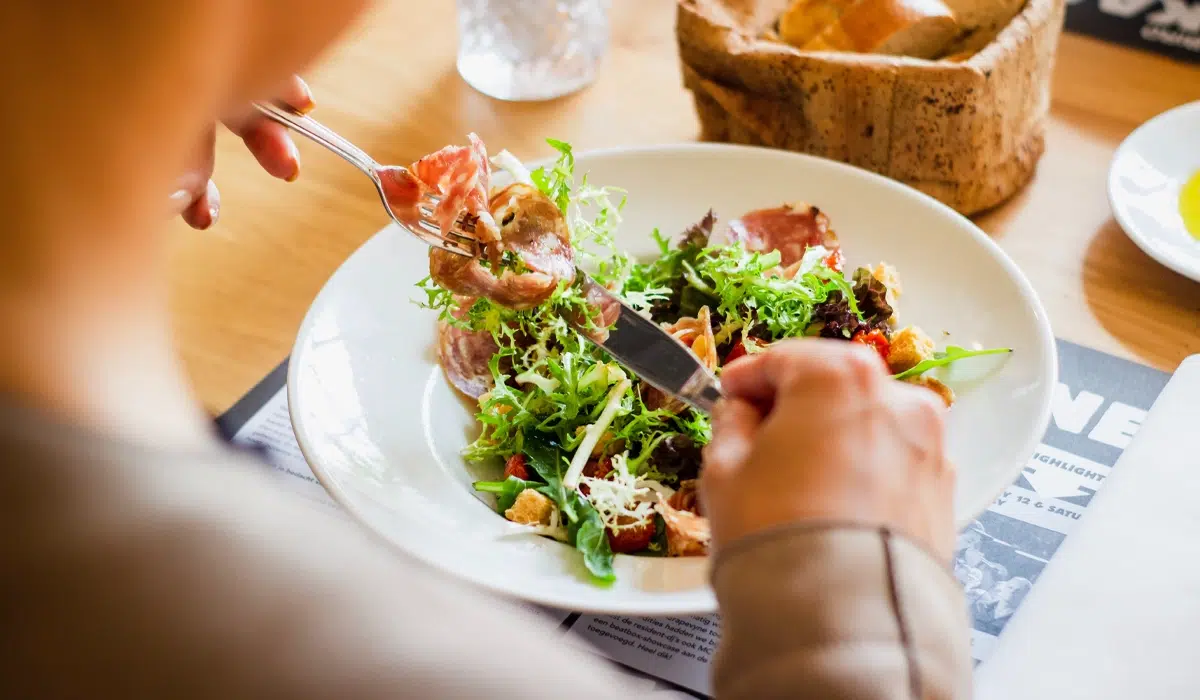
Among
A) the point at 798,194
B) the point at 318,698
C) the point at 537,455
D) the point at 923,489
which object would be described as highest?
the point at 318,698

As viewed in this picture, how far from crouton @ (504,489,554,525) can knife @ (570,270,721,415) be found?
15 centimetres

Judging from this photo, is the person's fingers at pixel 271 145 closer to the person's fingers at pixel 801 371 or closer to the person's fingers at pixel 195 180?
the person's fingers at pixel 195 180

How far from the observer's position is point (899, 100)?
1320 millimetres

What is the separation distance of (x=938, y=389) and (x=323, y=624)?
0.86 meters

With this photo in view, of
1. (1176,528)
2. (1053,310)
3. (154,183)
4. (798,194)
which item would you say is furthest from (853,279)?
(154,183)

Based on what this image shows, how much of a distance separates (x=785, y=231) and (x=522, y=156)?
505mm

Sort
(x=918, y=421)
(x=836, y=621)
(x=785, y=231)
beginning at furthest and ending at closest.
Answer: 1. (x=785, y=231)
2. (x=918, y=421)
3. (x=836, y=621)

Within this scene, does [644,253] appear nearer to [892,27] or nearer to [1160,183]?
[892,27]

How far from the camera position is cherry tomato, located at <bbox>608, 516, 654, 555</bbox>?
0.99 m

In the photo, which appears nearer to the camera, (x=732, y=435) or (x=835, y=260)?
(x=732, y=435)

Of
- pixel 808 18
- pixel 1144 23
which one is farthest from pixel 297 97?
pixel 1144 23

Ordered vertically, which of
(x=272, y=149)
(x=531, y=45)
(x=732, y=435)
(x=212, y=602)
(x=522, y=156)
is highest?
(x=212, y=602)

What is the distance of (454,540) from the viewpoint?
37.4 inches

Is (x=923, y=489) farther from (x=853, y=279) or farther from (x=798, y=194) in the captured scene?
(x=798, y=194)
